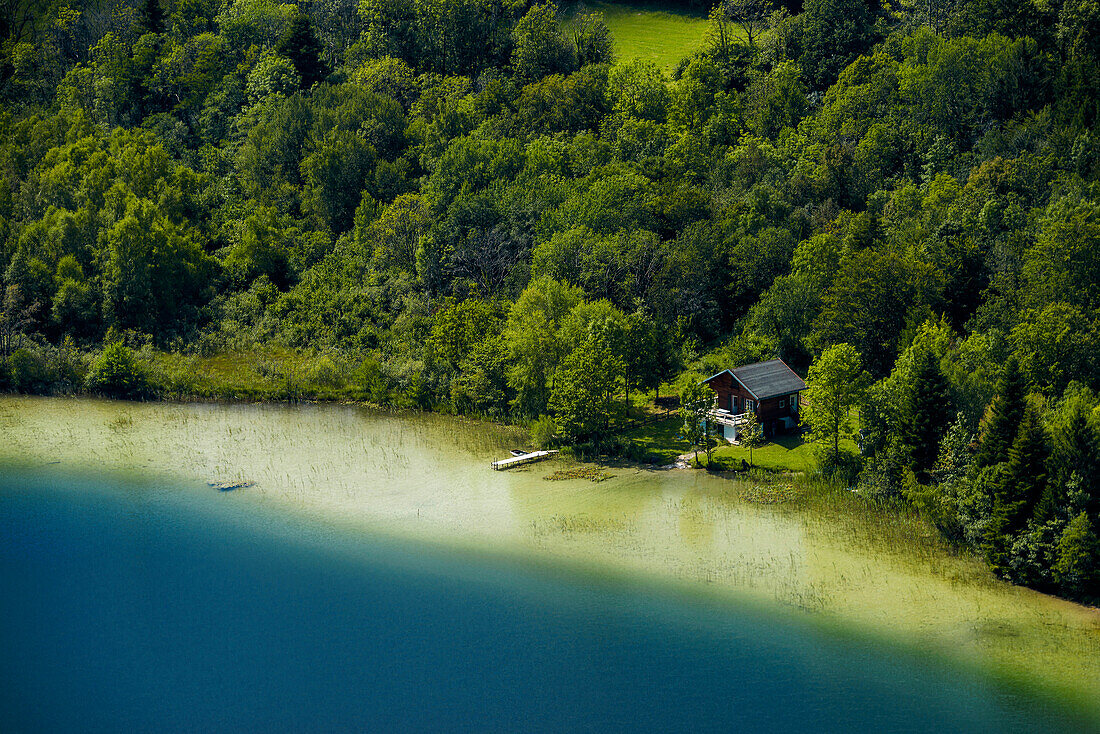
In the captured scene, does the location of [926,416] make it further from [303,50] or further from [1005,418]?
[303,50]

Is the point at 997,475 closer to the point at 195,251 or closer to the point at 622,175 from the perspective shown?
the point at 622,175

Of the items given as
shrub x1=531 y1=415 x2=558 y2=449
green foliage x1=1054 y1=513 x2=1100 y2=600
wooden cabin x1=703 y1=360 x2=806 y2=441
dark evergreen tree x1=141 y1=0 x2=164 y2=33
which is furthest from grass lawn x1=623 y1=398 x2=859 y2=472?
dark evergreen tree x1=141 y1=0 x2=164 y2=33

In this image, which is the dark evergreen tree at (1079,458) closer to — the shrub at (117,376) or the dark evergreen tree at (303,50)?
the shrub at (117,376)

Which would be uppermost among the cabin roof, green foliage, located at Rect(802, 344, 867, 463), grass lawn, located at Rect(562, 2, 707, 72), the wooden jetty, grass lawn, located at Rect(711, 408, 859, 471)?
grass lawn, located at Rect(562, 2, 707, 72)

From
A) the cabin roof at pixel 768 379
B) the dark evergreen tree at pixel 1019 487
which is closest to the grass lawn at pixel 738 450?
the cabin roof at pixel 768 379

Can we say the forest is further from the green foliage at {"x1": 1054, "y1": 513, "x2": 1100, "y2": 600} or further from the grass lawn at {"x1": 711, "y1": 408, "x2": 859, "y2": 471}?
the grass lawn at {"x1": 711, "y1": 408, "x2": 859, "y2": 471}

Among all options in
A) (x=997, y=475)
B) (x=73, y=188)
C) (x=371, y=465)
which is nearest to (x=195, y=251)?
(x=73, y=188)
